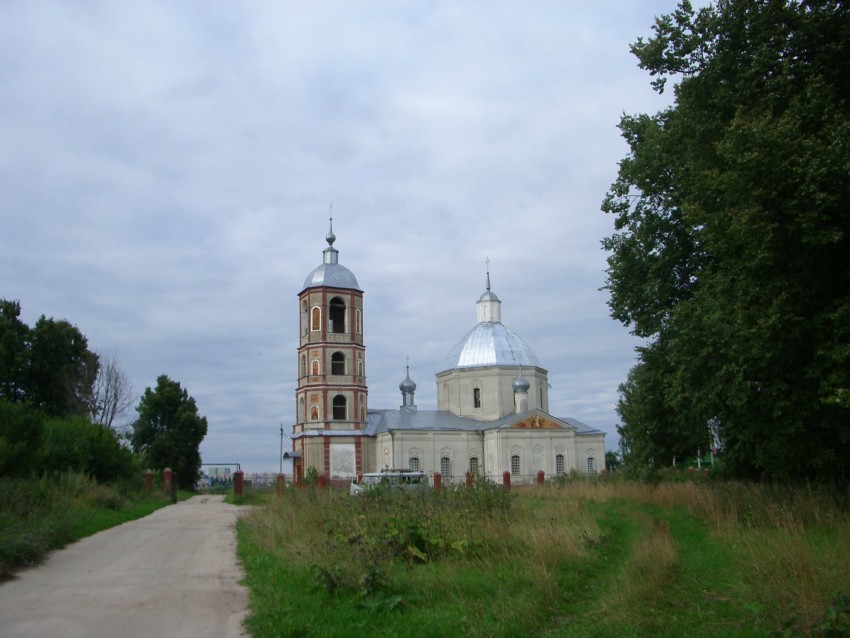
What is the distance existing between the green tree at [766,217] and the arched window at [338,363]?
39.6 m

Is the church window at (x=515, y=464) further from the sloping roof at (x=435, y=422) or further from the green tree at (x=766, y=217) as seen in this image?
the green tree at (x=766, y=217)

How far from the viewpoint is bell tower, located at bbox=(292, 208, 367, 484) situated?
56.3 m

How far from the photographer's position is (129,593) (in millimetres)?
10312

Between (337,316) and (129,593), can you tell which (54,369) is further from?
(129,593)

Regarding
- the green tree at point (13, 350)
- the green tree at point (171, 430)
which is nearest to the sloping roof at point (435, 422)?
the green tree at point (171, 430)

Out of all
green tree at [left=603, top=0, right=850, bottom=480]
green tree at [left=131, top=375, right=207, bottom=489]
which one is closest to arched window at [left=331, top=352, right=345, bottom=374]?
green tree at [left=131, top=375, right=207, bottom=489]

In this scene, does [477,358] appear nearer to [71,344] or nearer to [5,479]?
[71,344]

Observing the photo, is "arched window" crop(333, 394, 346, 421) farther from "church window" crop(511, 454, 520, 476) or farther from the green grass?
the green grass

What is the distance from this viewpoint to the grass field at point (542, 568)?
7.89 meters

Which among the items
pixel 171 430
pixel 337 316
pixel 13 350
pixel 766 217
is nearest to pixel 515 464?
pixel 337 316

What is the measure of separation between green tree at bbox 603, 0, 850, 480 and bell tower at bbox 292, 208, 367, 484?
3911cm

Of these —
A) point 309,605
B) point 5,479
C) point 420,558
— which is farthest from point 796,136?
point 5,479

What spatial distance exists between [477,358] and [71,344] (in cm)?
2897

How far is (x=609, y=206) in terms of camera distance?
2220cm
